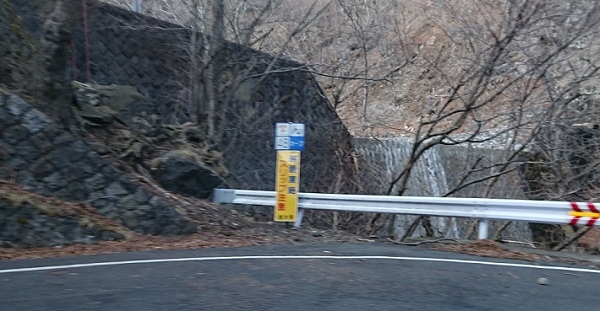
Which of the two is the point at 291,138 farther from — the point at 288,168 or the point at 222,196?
the point at 222,196

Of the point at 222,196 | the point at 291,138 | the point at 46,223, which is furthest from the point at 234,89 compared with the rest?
the point at 46,223

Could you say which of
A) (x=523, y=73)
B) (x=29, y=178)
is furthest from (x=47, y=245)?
(x=523, y=73)

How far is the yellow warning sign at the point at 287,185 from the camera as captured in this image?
12.2 m

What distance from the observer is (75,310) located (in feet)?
19.3

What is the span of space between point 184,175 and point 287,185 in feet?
6.99

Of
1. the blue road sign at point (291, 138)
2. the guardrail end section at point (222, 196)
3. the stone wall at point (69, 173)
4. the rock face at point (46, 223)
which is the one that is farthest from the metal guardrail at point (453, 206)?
the rock face at point (46, 223)

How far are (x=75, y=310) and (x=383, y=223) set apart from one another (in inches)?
409

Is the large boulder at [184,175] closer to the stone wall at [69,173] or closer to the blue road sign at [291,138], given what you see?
the stone wall at [69,173]

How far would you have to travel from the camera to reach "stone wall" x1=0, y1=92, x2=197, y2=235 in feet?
35.6

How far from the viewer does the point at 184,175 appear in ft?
43.1

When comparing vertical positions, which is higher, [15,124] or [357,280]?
[15,124]

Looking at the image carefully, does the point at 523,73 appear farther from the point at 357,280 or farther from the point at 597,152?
the point at 357,280

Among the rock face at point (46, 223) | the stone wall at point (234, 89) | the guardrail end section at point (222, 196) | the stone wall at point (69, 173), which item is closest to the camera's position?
the rock face at point (46, 223)

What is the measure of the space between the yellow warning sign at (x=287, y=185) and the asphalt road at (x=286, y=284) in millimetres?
3221
